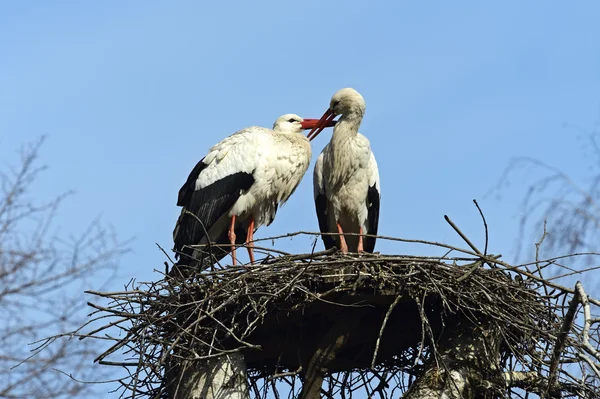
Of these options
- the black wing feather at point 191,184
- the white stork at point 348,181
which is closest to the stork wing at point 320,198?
the white stork at point 348,181

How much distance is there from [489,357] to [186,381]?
172 cm

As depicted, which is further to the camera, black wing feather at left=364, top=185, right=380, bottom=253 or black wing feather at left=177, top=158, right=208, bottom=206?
black wing feather at left=177, top=158, right=208, bottom=206

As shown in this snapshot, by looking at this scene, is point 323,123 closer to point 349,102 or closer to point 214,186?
point 349,102

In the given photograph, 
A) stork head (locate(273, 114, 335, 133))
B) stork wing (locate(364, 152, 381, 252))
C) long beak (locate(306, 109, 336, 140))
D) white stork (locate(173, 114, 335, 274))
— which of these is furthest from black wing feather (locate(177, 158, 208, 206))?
stork wing (locate(364, 152, 381, 252))

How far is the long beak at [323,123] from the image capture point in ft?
27.6

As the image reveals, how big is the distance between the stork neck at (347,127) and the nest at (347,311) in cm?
201

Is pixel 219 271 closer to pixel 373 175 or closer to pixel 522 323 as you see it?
pixel 522 323

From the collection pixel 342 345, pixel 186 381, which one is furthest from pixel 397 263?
pixel 186 381

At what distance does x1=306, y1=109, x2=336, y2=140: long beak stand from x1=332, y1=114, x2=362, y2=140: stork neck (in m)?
0.37

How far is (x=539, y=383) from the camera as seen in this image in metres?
5.78

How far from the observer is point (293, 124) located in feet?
28.4

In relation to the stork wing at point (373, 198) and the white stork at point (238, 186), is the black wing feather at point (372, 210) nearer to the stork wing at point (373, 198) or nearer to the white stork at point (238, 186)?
the stork wing at point (373, 198)

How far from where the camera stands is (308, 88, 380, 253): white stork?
7.78 m

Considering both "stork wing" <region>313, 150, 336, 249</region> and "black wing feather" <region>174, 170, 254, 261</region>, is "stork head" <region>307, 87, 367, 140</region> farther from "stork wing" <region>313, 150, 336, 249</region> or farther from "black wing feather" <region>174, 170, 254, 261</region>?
"black wing feather" <region>174, 170, 254, 261</region>
